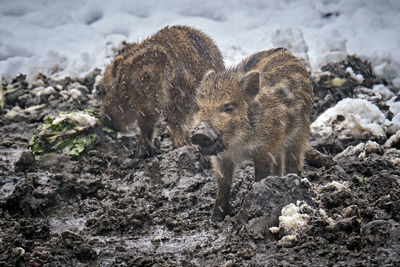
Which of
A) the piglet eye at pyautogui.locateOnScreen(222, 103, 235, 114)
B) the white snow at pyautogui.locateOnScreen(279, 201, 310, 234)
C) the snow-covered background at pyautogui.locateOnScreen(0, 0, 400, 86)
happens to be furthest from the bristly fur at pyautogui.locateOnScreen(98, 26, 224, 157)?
the white snow at pyautogui.locateOnScreen(279, 201, 310, 234)

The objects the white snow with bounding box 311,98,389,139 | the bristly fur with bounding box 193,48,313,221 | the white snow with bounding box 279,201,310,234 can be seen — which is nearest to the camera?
the white snow with bounding box 279,201,310,234

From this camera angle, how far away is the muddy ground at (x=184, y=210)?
3.29m

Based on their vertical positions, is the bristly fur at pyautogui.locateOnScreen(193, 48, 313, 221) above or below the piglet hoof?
above

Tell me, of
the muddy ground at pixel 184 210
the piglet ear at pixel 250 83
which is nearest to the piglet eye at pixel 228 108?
the piglet ear at pixel 250 83

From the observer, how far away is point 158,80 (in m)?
6.15

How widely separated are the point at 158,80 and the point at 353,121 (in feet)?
8.08

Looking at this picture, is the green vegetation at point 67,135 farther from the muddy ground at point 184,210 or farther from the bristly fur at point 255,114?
the bristly fur at point 255,114

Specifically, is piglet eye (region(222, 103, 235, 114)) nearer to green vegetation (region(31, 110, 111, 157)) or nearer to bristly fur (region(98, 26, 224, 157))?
bristly fur (region(98, 26, 224, 157))

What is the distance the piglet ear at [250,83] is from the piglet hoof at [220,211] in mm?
1055

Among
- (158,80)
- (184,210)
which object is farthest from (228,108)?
(158,80)

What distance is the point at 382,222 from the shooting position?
10.7 ft

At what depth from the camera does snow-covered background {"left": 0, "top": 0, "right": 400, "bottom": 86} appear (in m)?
8.38

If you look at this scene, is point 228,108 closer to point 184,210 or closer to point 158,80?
point 184,210

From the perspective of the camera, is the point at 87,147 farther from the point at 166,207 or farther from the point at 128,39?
the point at 128,39
